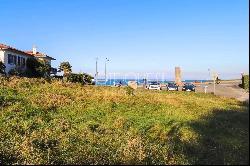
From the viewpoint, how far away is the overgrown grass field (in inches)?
492

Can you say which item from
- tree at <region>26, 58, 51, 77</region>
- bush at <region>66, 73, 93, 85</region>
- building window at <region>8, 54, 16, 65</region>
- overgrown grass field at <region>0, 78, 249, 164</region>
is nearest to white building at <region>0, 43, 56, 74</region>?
building window at <region>8, 54, 16, 65</region>

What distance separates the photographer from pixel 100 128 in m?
24.8

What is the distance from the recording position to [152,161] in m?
11.4

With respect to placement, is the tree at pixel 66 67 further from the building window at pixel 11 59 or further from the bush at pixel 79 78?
the building window at pixel 11 59

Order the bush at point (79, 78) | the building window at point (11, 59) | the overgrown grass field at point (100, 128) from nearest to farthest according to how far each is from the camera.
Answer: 1. the overgrown grass field at point (100, 128)
2. the building window at point (11, 59)
3. the bush at point (79, 78)

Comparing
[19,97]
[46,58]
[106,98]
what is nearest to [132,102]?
[106,98]

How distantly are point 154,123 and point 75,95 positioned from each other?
16475 mm

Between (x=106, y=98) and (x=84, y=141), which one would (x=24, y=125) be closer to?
(x=84, y=141)

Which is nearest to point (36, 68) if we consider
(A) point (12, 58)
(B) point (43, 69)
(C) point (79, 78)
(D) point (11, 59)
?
(B) point (43, 69)

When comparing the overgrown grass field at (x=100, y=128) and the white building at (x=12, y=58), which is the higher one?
the white building at (x=12, y=58)

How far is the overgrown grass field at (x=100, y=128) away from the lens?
12.5 meters

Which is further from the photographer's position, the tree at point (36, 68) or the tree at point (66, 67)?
the tree at point (66, 67)

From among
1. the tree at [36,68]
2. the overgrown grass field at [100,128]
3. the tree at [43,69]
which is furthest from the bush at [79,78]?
the overgrown grass field at [100,128]

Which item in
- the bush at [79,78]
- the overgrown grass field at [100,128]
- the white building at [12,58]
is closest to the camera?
the overgrown grass field at [100,128]
